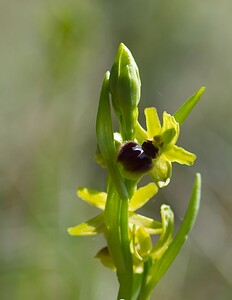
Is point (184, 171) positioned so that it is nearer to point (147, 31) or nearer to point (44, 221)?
point (147, 31)

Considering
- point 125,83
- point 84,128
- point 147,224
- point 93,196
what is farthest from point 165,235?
point 84,128

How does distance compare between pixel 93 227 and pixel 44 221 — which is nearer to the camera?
pixel 93 227

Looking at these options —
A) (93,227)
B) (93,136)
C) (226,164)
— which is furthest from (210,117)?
(93,227)

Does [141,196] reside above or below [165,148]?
below

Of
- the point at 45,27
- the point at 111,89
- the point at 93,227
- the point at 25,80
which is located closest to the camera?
the point at 111,89

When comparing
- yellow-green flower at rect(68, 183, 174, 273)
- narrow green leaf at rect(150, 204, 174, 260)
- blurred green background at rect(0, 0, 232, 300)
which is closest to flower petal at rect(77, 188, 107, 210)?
yellow-green flower at rect(68, 183, 174, 273)

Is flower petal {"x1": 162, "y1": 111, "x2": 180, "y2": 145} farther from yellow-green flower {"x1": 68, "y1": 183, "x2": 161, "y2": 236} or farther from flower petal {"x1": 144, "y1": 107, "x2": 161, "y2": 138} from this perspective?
yellow-green flower {"x1": 68, "y1": 183, "x2": 161, "y2": 236}

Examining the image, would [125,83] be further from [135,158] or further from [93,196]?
[93,196]

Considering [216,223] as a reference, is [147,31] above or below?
above
